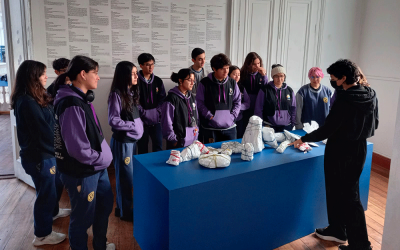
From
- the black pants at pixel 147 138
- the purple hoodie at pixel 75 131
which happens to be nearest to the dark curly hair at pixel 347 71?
the purple hoodie at pixel 75 131

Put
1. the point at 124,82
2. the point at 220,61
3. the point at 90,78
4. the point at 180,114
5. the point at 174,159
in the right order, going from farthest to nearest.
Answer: the point at 220,61 → the point at 180,114 → the point at 124,82 → the point at 174,159 → the point at 90,78

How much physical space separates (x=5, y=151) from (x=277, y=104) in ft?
13.7

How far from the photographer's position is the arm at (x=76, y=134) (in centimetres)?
195

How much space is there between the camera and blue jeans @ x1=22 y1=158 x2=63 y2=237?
8.24 ft

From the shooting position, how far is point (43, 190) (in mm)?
2539

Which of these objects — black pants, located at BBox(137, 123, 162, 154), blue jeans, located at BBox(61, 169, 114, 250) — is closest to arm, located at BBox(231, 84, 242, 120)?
black pants, located at BBox(137, 123, 162, 154)

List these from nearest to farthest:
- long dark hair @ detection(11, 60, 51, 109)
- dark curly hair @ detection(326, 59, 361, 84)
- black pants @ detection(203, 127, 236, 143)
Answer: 1. dark curly hair @ detection(326, 59, 361, 84)
2. long dark hair @ detection(11, 60, 51, 109)
3. black pants @ detection(203, 127, 236, 143)

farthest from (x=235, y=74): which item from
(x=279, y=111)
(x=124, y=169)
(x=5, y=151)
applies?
(x=5, y=151)

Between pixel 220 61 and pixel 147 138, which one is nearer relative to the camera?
pixel 220 61

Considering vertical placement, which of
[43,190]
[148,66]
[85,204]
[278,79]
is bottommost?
[43,190]

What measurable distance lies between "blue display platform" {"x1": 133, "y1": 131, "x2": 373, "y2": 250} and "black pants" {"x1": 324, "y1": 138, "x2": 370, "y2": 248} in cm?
16

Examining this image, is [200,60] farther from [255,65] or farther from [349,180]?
[349,180]

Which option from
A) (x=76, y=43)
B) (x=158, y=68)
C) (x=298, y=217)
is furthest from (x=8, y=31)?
(x=298, y=217)

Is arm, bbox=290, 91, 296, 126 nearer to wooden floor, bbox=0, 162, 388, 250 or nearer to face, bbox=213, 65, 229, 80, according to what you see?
face, bbox=213, 65, 229, 80
